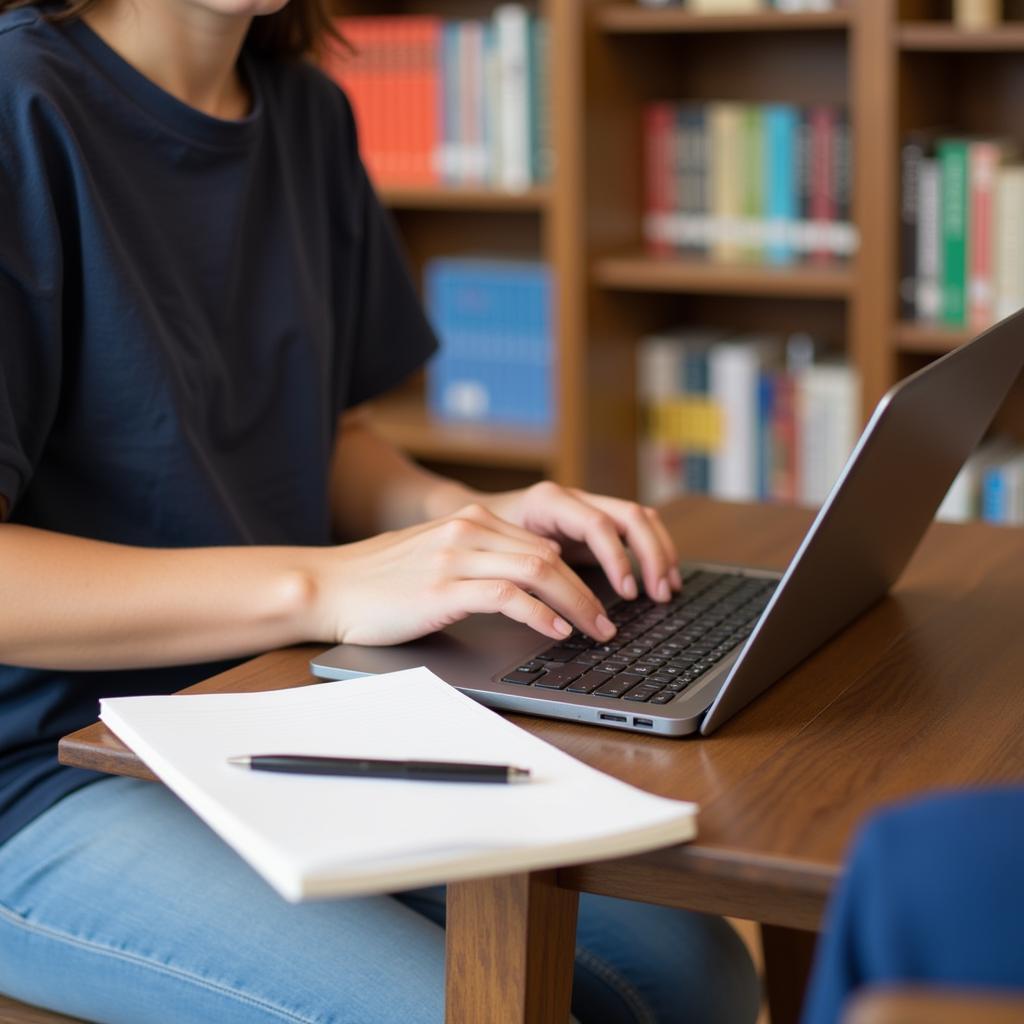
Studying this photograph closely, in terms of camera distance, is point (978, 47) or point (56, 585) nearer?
point (56, 585)

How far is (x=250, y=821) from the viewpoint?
0.72 metres

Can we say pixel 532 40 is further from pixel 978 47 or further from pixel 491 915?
pixel 491 915

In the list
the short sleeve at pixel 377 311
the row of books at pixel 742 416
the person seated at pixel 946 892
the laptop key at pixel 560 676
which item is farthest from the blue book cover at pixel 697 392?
the person seated at pixel 946 892

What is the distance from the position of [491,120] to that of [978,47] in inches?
34.7

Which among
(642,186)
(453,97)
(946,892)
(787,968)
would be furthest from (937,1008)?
(453,97)

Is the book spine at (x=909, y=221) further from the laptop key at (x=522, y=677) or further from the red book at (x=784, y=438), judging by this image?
the laptop key at (x=522, y=677)

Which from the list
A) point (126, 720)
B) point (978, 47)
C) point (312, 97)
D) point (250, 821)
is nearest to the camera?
point (250, 821)

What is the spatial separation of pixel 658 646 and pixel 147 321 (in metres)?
0.46

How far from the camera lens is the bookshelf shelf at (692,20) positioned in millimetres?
2439

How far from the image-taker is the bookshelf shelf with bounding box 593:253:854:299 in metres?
2.55

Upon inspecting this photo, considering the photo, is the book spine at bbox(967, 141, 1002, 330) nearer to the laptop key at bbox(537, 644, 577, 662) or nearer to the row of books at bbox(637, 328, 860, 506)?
the row of books at bbox(637, 328, 860, 506)

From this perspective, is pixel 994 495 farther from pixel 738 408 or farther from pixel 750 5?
pixel 750 5

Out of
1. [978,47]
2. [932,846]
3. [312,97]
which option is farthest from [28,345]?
[978,47]

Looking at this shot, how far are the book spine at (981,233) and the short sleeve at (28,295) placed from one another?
1698 millimetres
